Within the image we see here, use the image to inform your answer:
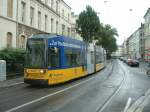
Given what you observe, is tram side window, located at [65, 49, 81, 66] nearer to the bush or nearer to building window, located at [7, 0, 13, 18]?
the bush

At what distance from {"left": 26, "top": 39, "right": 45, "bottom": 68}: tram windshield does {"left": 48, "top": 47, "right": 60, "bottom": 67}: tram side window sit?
438mm

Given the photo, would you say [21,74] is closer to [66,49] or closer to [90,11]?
[66,49]

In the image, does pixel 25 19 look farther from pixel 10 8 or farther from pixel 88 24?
pixel 88 24

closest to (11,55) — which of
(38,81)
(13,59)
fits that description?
(13,59)

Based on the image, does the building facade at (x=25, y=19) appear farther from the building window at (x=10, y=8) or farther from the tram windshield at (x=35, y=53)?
the tram windshield at (x=35, y=53)

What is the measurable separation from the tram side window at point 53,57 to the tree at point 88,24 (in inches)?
1479

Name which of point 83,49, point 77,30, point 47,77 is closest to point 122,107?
point 47,77

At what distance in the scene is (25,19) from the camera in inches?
1383

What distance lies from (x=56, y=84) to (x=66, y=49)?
2.35 meters

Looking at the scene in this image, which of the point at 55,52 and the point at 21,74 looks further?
the point at 21,74

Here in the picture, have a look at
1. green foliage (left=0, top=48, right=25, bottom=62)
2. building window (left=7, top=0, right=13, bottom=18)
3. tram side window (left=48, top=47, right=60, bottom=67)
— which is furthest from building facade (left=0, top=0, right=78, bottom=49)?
tram side window (left=48, top=47, right=60, bottom=67)

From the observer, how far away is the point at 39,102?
41.3 ft

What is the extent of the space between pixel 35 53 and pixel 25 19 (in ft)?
58.7

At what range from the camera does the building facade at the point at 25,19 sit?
29.7m
